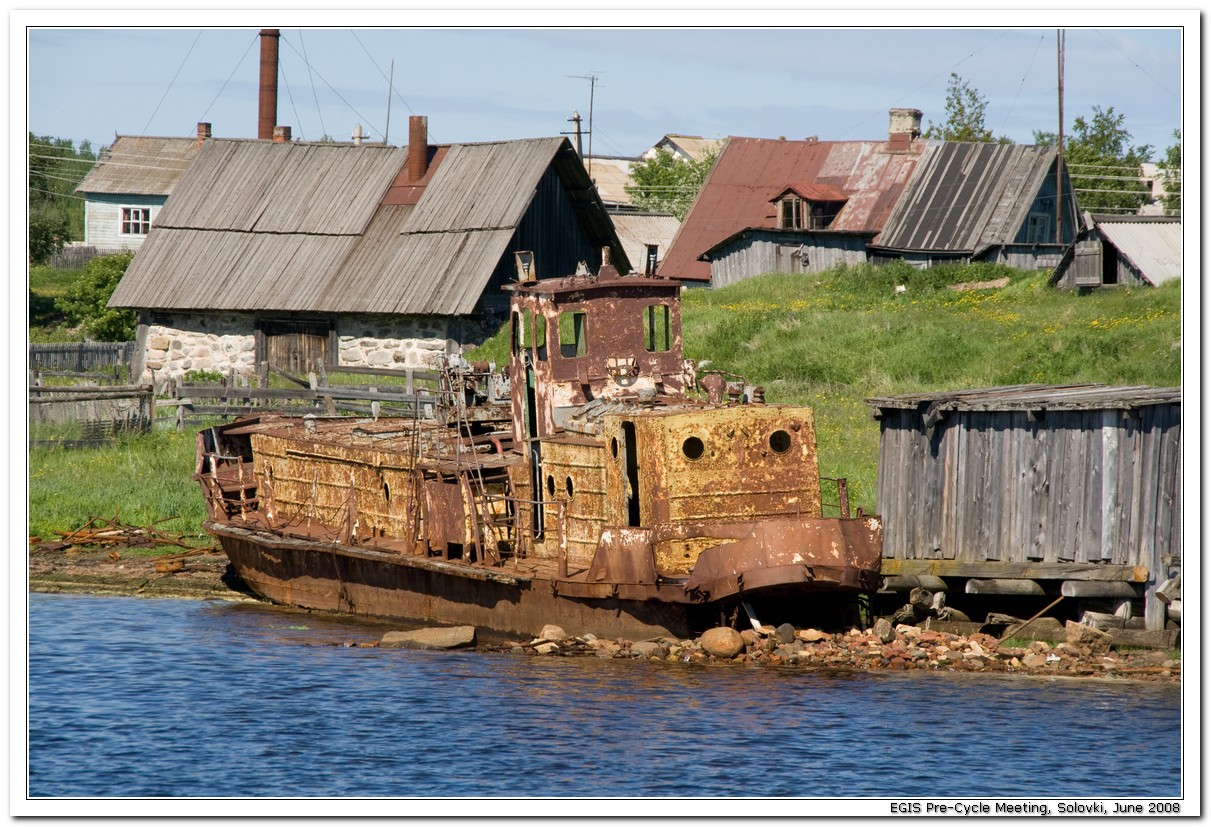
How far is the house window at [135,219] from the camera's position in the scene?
200 feet

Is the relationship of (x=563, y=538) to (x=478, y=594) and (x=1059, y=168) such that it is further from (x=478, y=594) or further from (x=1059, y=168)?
(x=1059, y=168)

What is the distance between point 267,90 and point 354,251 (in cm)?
1116

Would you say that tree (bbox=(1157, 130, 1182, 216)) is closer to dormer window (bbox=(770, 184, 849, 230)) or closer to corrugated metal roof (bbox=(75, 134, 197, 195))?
dormer window (bbox=(770, 184, 849, 230))

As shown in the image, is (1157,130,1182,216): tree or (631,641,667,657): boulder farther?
(1157,130,1182,216): tree

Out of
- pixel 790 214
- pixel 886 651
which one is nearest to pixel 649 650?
pixel 886 651

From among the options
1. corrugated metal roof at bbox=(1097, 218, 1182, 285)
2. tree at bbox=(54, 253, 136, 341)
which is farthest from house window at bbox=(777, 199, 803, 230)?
tree at bbox=(54, 253, 136, 341)

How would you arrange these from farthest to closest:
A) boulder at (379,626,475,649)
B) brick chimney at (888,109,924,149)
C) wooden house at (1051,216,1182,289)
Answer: brick chimney at (888,109,924,149) → wooden house at (1051,216,1182,289) → boulder at (379,626,475,649)

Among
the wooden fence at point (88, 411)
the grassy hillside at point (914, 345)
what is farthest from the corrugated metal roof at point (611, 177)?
the wooden fence at point (88, 411)

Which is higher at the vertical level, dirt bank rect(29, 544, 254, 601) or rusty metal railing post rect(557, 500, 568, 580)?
rusty metal railing post rect(557, 500, 568, 580)

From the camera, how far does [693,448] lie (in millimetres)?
17625

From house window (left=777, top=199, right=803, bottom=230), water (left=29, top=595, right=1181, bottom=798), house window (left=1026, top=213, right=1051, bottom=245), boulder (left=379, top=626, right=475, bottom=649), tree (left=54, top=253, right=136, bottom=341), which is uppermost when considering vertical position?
house window (left=777, top=199, right=803, bottom=230)

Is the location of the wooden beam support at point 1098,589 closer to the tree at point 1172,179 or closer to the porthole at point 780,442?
the porthole at point 780,442

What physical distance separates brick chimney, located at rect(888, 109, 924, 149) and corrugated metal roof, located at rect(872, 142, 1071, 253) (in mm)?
1105

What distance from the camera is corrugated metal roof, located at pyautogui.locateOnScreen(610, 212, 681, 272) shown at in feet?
173
